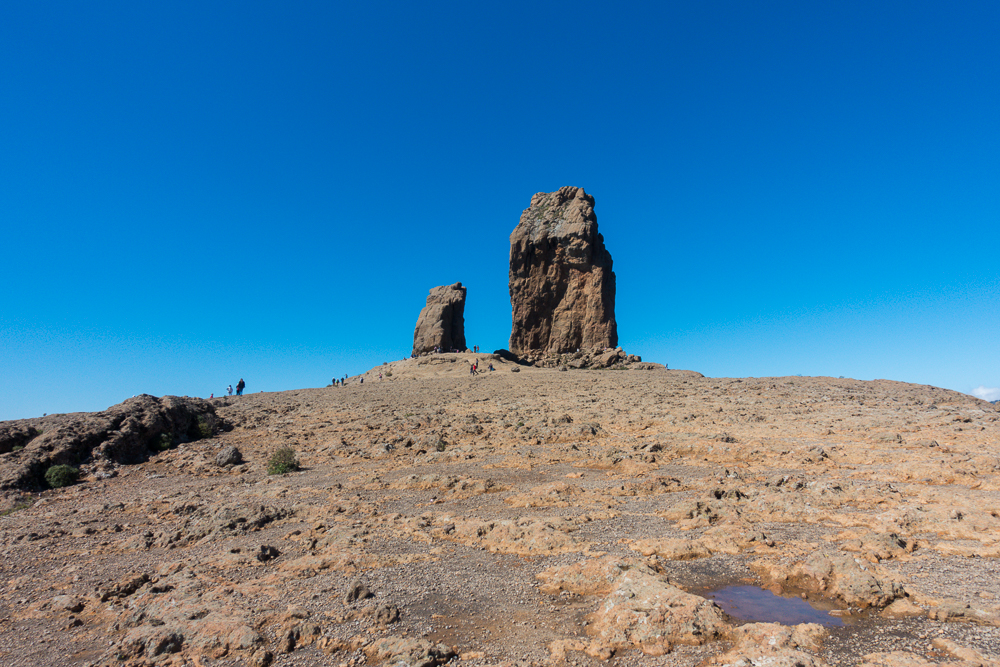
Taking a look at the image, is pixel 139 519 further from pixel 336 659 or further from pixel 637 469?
pixel 637 469

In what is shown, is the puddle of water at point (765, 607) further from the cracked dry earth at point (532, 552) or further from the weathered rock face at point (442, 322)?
the weathered rock face at point (442, 322)

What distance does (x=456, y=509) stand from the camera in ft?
29.2

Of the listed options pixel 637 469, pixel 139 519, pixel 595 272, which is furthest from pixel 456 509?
pixel 595 272

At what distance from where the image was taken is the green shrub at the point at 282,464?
1262cm

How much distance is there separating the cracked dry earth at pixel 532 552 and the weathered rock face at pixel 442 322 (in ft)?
121

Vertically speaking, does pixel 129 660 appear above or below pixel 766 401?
below

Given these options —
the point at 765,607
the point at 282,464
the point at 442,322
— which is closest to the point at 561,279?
the point at 442,322

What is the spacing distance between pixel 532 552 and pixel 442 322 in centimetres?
4599

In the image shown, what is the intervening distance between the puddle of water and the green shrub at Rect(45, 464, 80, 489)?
1487 centimetres

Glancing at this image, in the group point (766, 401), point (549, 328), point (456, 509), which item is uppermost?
point (549, 328)

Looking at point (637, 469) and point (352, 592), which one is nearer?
point (352, 592)

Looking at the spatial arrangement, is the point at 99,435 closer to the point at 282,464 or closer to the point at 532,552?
the point at 282,464

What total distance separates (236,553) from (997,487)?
1235cm

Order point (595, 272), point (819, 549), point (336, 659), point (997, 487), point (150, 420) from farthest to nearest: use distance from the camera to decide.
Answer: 1. point (595, 272)
2. point (150, 420)
3. point (997, 487)
4. point (819, 549)
5. point (336, 659)
